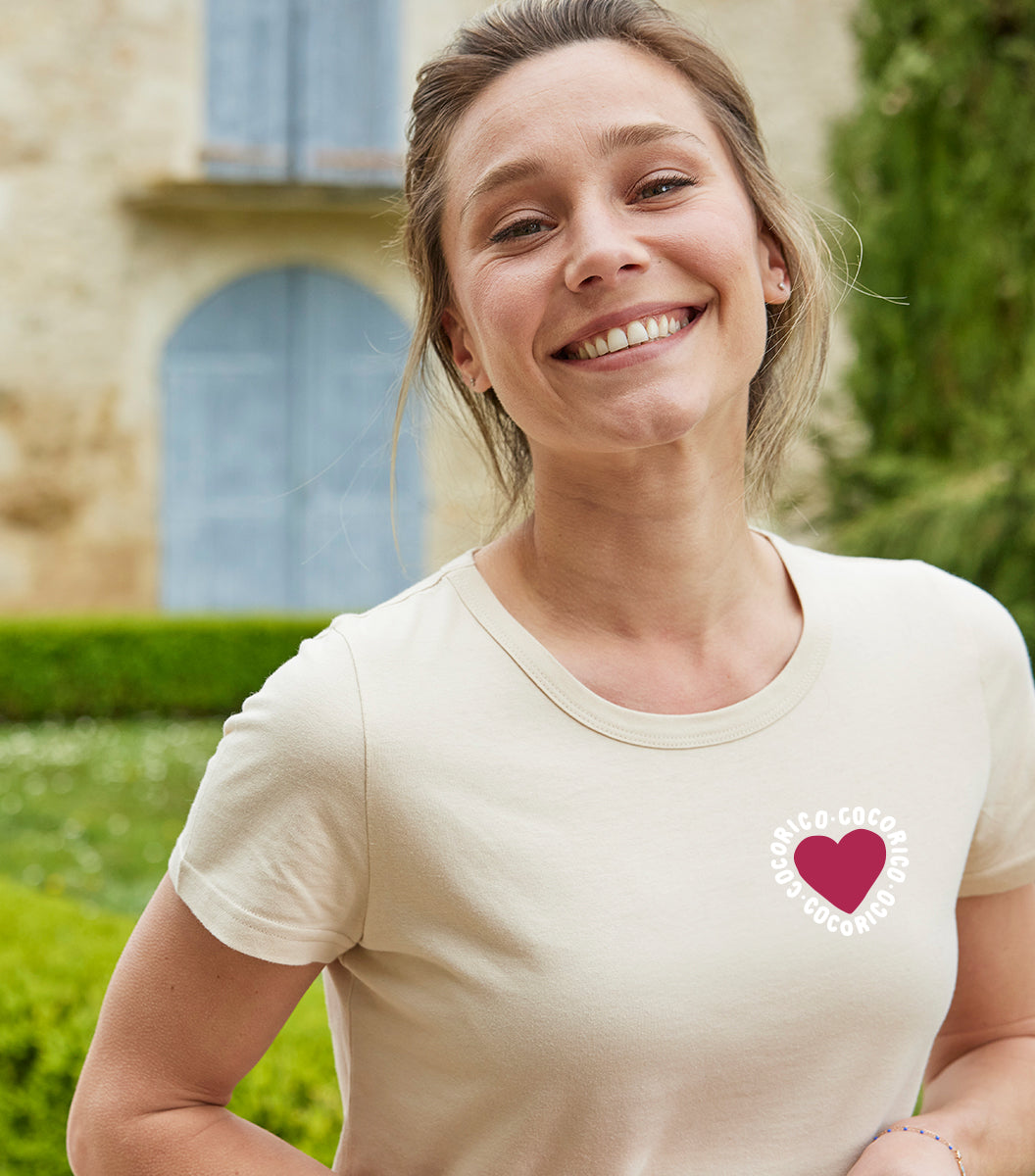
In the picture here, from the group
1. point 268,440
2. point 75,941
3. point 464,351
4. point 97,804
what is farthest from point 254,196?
point 464,351

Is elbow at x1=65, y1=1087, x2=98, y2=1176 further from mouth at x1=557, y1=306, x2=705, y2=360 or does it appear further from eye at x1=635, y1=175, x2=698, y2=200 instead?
eye at x1=635, y1=175, x2=698, y2=200

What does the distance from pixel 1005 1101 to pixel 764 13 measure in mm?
11561

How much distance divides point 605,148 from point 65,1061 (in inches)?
82.4

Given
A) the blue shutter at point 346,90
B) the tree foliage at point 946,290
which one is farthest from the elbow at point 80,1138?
the blue shutter at point 346,90

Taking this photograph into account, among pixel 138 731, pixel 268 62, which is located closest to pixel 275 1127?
pixel 138 731

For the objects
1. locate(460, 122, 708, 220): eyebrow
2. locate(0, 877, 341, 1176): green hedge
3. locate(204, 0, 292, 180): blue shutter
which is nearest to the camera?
locate(460, 122, 708, 220): eyebrow

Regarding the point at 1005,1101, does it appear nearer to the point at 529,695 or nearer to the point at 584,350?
the point at 529,695

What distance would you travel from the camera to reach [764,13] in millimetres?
11500

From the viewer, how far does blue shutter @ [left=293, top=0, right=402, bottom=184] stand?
11.6 metres

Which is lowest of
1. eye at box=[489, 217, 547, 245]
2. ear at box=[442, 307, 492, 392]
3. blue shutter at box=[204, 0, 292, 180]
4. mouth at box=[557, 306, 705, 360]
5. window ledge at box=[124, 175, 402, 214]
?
window ledge at box=[124, 175, 402, 214]

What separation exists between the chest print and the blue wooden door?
1031 cm

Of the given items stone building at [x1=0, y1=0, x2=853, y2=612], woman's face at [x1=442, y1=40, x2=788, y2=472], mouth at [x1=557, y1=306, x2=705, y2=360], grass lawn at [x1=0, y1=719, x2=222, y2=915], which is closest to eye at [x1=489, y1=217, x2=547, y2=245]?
woman's face at [x1=442, y1=40, x2=788, y2=472]

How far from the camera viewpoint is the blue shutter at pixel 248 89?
11492 mm

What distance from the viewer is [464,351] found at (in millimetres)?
1492
